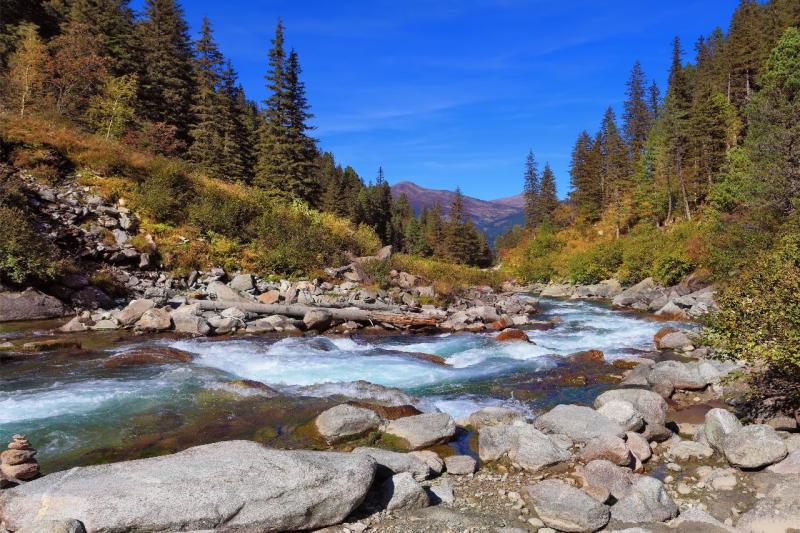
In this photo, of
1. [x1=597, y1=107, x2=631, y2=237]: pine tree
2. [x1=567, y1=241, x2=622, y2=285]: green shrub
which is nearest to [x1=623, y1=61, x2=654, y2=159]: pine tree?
[x1=597, y1=107, x2=631, y2=237]: pine tree

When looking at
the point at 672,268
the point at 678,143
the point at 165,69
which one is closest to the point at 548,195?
the point at 678,143

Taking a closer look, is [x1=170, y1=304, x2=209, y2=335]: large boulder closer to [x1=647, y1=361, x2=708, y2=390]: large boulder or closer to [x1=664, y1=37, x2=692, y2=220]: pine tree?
[x1=647, y1=361, x2=708, y2=390]: large boulder

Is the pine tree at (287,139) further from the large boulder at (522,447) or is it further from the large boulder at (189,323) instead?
the large boulder at (522,447)

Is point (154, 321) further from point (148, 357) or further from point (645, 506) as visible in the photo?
point (645, 506)

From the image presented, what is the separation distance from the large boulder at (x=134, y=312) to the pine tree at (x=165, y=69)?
26.3m

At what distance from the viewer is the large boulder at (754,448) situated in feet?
19.5

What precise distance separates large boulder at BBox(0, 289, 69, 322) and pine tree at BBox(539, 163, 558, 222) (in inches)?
2804

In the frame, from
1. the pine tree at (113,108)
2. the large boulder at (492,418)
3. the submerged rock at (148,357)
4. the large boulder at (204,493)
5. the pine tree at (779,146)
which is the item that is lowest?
the large boulder at (492,418)

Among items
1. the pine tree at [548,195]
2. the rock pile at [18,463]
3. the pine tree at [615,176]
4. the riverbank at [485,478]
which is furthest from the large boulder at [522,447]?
the pine tree at [548,195]

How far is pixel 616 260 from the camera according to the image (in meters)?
40.8

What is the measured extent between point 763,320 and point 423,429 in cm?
542

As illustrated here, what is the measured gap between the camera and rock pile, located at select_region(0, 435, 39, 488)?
507cm

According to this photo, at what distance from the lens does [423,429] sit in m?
7.22

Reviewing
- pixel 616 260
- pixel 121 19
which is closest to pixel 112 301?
pixel 121 19
